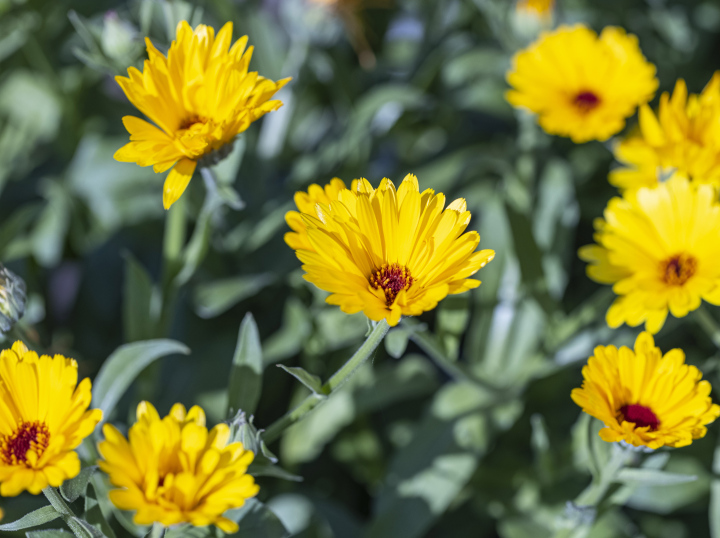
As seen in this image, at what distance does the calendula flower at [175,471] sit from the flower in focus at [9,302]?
0.87 ft

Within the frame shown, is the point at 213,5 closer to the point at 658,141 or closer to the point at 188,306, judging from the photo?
the point at 188,306

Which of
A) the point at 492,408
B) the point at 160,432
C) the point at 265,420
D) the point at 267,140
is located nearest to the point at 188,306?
the point at 265,420

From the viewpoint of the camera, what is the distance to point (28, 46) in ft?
5.01

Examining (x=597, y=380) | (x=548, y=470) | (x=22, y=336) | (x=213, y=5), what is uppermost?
(x=213, y=5)

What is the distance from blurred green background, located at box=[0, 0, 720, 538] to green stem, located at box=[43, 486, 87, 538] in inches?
10.0

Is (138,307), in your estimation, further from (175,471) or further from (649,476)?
(649,476)

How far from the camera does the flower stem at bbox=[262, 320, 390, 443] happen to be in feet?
2.46

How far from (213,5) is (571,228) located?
973 mm

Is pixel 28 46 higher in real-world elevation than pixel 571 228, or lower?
higher

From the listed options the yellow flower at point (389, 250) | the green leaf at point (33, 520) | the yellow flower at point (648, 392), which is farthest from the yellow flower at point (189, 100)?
the yellow flower at point (648, 392)

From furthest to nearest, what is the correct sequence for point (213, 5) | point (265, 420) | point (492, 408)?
1. point (213, 5)
2. point (265, 420)
3. point (492, 408)

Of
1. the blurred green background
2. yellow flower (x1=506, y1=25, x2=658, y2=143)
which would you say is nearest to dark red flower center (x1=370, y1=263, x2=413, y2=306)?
the blurred green background

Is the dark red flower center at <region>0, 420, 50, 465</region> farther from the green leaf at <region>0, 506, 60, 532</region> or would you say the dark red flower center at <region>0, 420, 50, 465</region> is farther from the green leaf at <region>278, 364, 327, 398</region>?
the green leaf at <region>278, 364, 327, 398</region>

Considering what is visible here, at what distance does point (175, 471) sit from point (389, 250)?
0.33m
